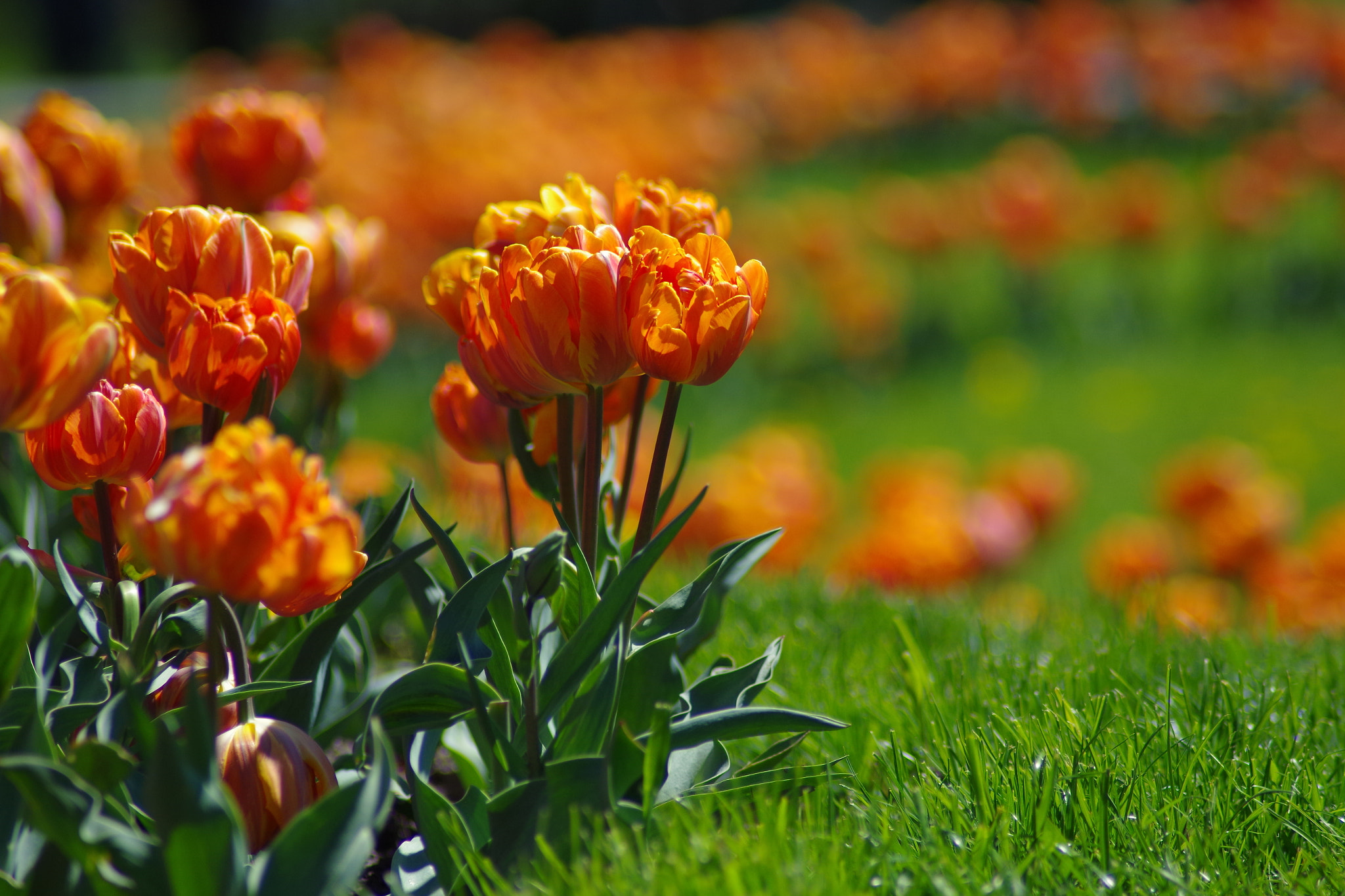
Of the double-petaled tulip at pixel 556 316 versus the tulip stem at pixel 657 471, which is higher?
the double-petaled tulip at pixel 556 316

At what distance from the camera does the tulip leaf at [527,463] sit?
3.84 feet

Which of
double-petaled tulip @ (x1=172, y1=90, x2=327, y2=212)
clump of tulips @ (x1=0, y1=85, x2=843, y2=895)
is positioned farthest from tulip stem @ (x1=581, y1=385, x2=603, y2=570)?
double-petaled tulip @ (x1=172, y1=90, x2=327, y2=212)

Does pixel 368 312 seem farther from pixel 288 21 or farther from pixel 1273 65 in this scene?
pixel 288 21

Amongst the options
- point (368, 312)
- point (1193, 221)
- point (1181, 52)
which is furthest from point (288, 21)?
point (368, 312)

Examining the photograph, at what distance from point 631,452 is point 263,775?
0.48m

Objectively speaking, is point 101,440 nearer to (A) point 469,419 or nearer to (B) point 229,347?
(B) point 229,347

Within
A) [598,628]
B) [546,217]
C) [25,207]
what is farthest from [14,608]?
[25,207]

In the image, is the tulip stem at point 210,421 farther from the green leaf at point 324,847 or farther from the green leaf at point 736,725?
the green leaf at point 736,725

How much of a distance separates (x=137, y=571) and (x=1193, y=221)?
761 cm

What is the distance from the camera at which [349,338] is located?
59.2 inches

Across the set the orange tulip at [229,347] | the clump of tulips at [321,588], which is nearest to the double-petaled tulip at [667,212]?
the clump of tulips at [321,588]

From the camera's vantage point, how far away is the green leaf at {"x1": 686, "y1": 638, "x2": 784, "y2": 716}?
112cm

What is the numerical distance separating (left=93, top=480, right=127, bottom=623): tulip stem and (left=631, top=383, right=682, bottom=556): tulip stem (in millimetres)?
447

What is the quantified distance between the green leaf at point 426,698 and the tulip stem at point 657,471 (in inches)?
7.5
